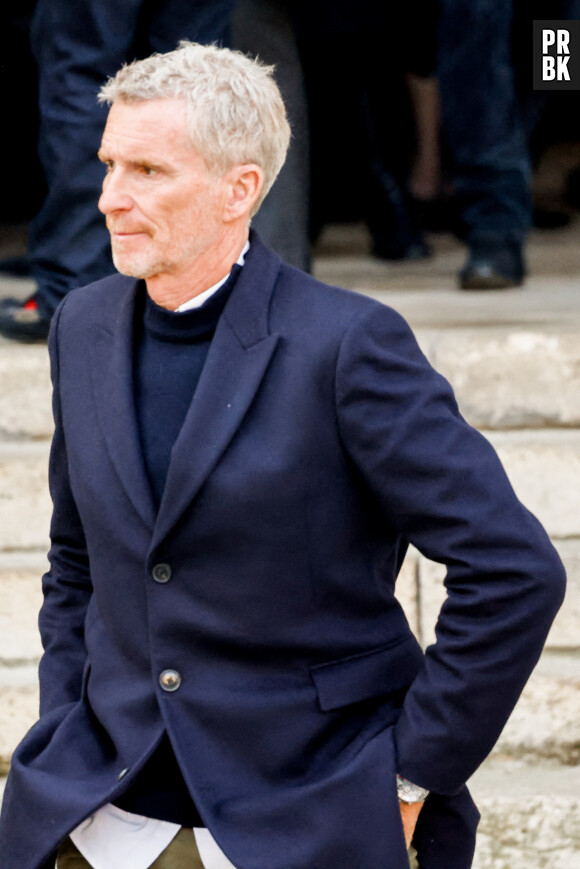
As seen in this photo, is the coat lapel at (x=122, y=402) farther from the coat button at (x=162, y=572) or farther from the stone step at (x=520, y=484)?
the stone step at (x=520, y=484)

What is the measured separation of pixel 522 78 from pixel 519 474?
2.38 meters

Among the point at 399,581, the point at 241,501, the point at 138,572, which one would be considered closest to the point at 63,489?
the point at 138,572

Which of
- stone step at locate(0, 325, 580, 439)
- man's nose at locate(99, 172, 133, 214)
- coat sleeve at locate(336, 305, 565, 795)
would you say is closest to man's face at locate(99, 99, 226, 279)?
man's nose at locate(99, 172, 133, 214)

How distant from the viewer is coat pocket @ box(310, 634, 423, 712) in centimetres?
150

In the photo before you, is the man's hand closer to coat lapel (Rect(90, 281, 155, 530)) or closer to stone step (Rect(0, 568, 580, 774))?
coat lapel (Rect(90, 281, 155, 530))

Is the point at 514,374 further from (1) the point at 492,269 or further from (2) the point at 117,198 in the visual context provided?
(2) the point at 117,198

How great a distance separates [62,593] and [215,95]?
683 mm

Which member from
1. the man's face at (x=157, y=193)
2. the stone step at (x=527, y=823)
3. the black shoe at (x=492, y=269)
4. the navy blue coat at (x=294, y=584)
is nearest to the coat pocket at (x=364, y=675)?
the navy blue coat at (x=294, y=584)

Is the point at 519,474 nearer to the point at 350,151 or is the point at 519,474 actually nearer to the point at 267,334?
the point at 267,334

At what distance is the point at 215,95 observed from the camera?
1.43 metres

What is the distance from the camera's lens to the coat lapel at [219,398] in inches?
56.1

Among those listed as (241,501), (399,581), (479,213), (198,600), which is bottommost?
(399,581)

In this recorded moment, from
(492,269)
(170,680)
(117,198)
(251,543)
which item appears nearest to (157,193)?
(117,198)

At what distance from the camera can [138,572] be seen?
4.94 ft
